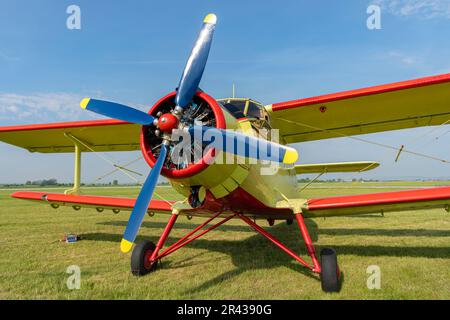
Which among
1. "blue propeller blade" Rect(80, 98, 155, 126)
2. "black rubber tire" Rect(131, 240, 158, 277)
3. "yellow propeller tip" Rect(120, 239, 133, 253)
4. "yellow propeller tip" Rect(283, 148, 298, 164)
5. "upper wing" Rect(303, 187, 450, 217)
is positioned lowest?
"black rubber tire" Rect(131, 240, 158, 277)

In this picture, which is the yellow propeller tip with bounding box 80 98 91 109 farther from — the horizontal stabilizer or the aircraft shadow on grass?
the horizontal stabilizer

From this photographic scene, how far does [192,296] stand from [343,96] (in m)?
4.22

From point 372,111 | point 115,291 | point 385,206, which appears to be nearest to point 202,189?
point 115,291

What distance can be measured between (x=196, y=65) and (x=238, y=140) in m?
1.19

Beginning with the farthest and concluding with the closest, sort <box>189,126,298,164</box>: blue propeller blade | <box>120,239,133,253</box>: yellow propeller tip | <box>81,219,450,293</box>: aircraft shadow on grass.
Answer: <box>81,219,450,293</box>: aircraft shadow on grass
<box>120,239,133,253</box>: yellow propeller tip
<box>189,126,298,164</box>: blue propeller blade

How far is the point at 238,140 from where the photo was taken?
3.71 m

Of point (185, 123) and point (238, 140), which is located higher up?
point (185, 123)

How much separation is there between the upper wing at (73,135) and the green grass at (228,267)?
2523 millimetres

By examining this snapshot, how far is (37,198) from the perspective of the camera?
7559mm

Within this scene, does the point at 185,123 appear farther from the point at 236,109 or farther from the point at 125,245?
the point at 125,245

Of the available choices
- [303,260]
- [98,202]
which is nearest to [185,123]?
[303,260]

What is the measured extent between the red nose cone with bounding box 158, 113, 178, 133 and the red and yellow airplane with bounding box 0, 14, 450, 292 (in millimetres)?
12

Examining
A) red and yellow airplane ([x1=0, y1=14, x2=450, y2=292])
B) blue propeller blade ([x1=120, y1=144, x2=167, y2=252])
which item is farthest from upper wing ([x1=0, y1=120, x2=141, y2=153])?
blue propeller blade ([x1=120, y1=144, x2=167, y2=252])

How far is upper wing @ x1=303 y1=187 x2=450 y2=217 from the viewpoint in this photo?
4.95 meters
